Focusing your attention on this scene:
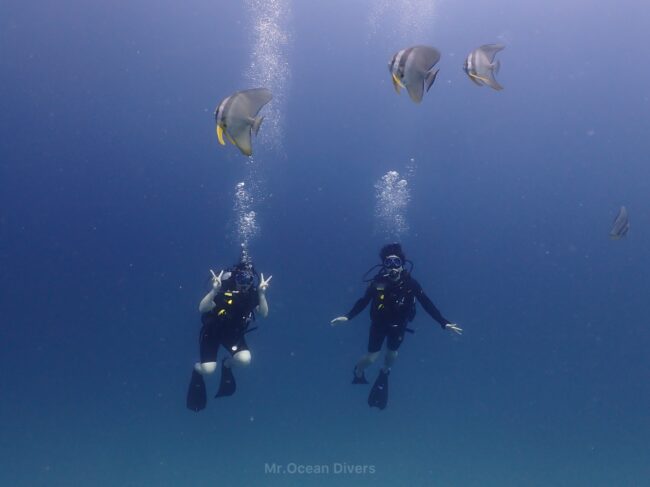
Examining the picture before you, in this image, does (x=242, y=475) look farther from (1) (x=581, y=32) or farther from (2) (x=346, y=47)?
(1) (x=581, y=32)

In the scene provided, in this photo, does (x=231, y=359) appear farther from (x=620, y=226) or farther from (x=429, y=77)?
(x=620, y=226)

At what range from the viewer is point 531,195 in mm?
66562

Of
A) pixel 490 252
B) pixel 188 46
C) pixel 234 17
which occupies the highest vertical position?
pixel 490 252

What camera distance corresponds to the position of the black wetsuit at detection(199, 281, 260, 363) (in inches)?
263

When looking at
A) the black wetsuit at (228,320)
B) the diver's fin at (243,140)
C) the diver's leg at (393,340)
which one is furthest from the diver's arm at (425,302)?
the diver's fin at (243,140)

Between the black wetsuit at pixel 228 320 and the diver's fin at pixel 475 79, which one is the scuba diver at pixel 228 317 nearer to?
the black wetsuit at pixel 228 320

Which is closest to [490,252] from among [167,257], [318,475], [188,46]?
[167,257]

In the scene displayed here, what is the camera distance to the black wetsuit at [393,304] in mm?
7125

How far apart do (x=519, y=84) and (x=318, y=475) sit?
44.8 meters

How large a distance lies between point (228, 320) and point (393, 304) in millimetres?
2487

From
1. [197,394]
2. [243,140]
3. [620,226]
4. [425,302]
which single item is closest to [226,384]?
[197,394]

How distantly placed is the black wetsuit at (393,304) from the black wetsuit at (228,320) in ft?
4.99

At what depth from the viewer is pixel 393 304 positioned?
7266mm

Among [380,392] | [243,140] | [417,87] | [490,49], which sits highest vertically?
[490,49]
